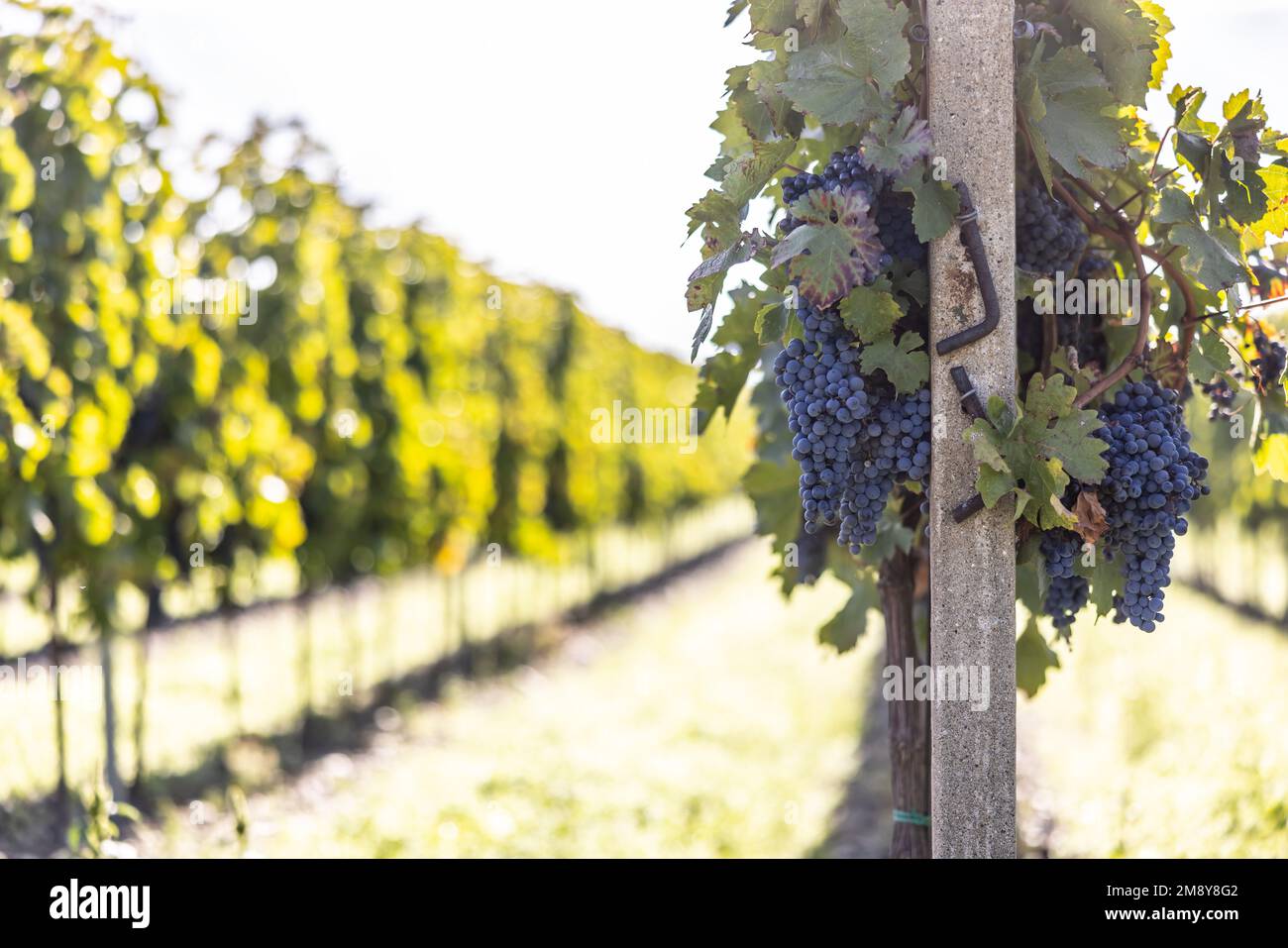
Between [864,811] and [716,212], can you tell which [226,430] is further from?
[716,212]

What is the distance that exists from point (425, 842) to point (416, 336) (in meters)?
5.26

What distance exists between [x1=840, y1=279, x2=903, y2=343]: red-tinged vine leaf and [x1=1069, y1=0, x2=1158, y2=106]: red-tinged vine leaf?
2.13ft

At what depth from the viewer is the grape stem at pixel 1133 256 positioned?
7.20 feet

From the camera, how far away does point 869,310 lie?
6.84 feet

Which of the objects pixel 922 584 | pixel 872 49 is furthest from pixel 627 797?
pixel 872 49

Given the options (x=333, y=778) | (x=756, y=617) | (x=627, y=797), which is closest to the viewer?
(x=627, y=797)

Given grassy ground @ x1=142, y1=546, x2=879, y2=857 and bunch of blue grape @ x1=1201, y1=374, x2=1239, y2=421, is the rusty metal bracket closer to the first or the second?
bunch of blue grape @ x1=1201, y1=374, x2=1239, y2=421

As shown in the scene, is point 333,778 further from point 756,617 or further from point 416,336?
point 756,617

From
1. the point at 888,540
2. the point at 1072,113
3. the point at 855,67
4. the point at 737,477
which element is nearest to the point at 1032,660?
the point at 888,540

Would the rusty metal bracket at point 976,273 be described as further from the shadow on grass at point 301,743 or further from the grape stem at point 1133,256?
the shadow on grass at point 301,743

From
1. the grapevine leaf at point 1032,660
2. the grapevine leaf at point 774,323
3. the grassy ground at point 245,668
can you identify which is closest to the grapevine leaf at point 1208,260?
the grapevine leaf at point 774,323

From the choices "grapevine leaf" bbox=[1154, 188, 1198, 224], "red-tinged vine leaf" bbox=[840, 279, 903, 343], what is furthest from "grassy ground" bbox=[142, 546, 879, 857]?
"grapevine leaf" bbox=[1154, 188, 1198, 224]

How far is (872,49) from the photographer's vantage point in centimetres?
204
